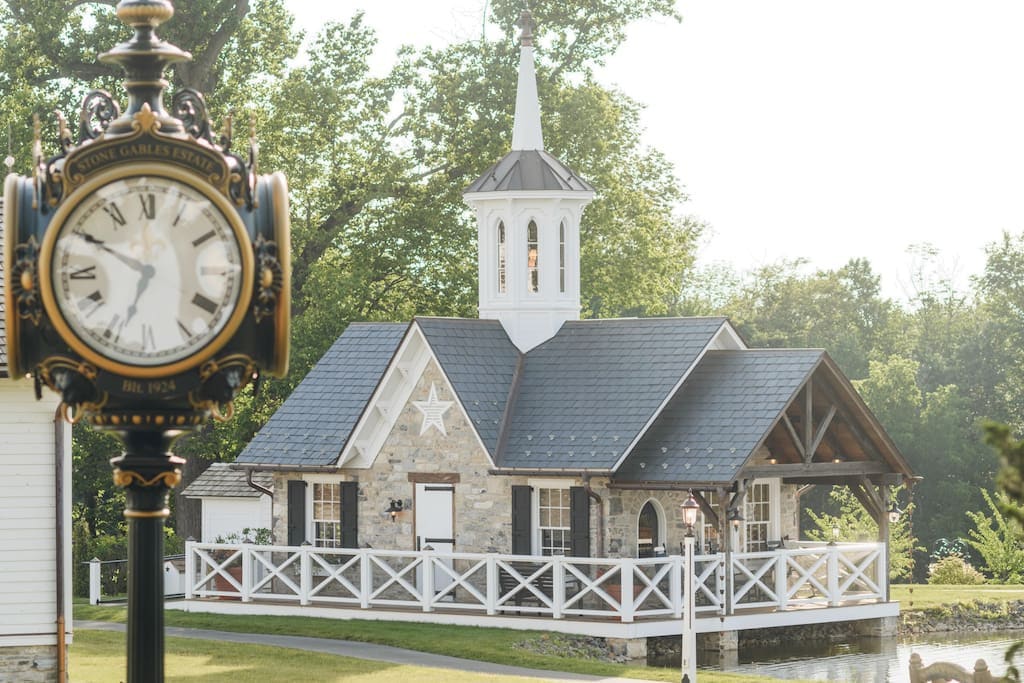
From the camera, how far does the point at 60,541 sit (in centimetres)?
2138

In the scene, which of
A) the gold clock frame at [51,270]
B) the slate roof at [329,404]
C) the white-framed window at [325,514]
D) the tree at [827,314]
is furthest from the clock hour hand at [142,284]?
the tree at [827,314]

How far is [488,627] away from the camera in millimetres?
27500

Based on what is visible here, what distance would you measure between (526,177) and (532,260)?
4.55 feet

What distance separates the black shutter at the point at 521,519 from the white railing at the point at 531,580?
1.17 ft

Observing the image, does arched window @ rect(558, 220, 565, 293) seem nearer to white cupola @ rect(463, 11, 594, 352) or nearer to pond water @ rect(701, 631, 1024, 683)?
white cupola @ rect(463, 11, 594, 352)

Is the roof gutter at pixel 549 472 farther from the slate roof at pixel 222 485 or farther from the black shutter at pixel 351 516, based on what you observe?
the slate roof at pixel 222 485

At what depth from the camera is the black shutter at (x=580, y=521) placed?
28.2 meters

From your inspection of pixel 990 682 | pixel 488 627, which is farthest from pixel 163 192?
pixel 488 627

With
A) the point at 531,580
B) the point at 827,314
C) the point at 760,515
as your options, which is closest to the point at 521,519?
the point at 531,580

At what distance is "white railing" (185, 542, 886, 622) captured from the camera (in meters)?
27.3

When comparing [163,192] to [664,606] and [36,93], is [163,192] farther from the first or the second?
[36,93]

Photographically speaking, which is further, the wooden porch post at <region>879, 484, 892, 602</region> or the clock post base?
the wooden porch post at <region>879, 484, 892, 602</region>

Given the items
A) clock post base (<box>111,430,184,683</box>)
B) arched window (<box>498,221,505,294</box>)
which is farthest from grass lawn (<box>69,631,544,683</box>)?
clock post base (<box>111,430,184,683</box>)

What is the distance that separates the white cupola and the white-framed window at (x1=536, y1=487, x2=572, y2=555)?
3430 millimetres
